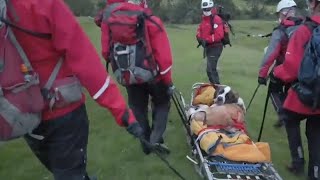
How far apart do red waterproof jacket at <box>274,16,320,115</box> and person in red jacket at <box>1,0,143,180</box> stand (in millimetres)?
2466

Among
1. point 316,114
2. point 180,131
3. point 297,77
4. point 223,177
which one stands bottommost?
point 180,131

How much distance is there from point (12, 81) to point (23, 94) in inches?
4.5

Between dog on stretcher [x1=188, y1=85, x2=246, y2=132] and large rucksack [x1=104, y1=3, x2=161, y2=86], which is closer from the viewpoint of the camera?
large rucksack [x1=104, y1=3, x2=161, y2=86]

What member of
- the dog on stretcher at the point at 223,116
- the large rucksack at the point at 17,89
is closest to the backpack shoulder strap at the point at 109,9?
the dog on stretcher at the point at 223,116

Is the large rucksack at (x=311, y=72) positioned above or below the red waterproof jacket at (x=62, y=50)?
below

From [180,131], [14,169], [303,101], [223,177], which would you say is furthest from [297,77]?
[14,169]

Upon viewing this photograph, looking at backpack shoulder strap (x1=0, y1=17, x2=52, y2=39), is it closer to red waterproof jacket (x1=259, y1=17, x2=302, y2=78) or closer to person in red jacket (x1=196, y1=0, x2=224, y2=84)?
red waterproof jacket (x1=259, y1=17, x2=302, y2=78)

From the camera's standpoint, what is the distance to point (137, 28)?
5.65 m

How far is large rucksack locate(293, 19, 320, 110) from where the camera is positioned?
4.94m

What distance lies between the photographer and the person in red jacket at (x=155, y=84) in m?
5.74

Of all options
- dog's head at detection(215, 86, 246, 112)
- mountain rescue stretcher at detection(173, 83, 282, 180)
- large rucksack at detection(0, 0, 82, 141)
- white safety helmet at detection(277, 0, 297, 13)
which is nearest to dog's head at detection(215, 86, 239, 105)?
dog's head at detection(215, 86, 246, 112)

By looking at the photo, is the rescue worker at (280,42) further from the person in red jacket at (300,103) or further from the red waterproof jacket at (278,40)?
the person in red jacket at (300,103)

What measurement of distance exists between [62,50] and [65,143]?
65 cm

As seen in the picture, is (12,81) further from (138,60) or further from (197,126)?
(197,126)
